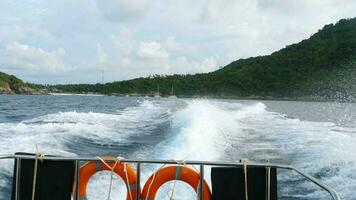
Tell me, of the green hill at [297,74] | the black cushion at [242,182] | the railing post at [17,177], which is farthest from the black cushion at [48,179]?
the green hill at [297,74]

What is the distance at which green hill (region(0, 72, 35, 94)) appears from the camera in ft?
371

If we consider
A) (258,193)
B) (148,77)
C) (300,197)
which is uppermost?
(148,77)

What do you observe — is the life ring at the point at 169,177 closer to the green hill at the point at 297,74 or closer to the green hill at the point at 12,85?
the green hill at the point at 297,74

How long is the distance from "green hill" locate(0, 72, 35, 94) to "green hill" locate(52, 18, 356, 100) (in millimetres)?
41722

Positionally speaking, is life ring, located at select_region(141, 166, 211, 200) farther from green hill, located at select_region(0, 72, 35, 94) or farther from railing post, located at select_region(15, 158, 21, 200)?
green hill, located at select_region(0, 72, 35, 94)

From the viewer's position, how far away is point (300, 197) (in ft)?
21.4

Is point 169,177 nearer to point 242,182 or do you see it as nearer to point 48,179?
point 242,182

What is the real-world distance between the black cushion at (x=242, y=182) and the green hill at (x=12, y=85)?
4588 inches

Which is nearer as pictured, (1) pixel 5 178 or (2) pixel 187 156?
(1) pixel 5 178

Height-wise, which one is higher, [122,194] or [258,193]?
[258,193]

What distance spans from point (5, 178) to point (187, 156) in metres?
3.61

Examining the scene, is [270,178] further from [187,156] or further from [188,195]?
[187,156]

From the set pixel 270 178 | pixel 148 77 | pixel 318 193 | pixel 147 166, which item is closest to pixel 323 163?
pixel 318 193

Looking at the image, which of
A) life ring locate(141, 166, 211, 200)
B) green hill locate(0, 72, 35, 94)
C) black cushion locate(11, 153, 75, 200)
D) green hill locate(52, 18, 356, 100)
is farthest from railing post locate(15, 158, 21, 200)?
green hill locate(0, 72, 35, 94)
